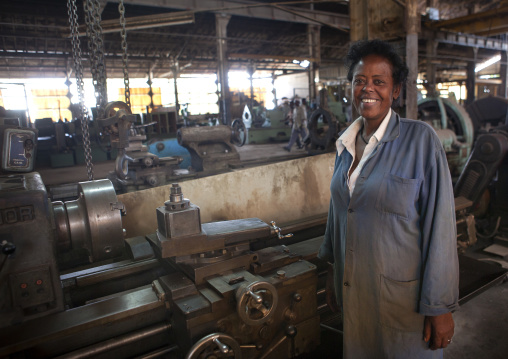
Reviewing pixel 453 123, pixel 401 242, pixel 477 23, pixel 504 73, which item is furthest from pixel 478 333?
pixel 504 73

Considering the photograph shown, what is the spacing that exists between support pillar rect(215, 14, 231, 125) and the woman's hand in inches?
303

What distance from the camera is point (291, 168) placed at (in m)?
2.31

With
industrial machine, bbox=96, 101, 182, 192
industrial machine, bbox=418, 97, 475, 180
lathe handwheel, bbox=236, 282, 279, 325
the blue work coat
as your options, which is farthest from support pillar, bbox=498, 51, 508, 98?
lathe handwheel, bbox=236, 282, 279, 325

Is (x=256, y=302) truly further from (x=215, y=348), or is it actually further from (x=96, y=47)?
(x=96, y=47)

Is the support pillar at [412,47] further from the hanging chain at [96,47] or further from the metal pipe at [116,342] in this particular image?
the metal pipe at [116,342]

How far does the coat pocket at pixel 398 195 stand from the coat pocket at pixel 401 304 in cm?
20

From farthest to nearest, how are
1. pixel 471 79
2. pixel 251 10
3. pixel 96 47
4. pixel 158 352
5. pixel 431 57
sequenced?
1. pixel 471 79
2. pixel 251 10
3. pixel 431 57
4. pixel 96 47
5. pixel 158 352

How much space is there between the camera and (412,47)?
3.28 metres

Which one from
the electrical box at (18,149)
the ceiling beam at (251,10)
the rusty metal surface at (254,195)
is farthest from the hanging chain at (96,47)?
the ceiling beam at (251,10)

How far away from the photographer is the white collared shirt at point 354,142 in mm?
1076

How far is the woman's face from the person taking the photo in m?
1.07

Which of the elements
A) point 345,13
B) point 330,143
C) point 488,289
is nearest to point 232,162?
point 330,143

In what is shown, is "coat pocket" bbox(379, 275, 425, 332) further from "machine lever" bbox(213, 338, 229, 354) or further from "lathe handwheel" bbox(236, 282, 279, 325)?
"machine lever" bbox(213, 338, 229, 354)

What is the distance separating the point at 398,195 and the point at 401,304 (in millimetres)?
326
